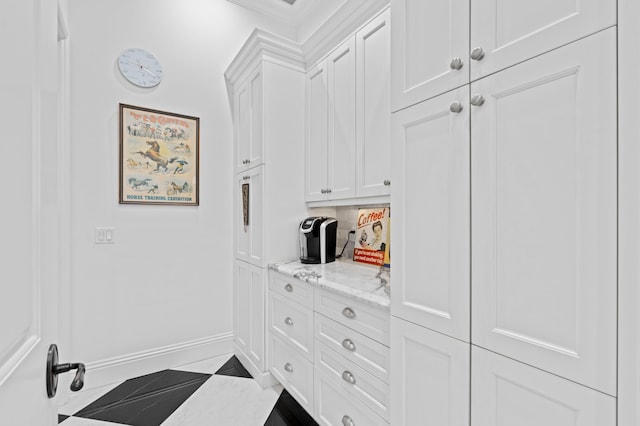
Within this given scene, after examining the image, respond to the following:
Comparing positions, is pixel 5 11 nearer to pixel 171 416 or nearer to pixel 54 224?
pixel 54 224

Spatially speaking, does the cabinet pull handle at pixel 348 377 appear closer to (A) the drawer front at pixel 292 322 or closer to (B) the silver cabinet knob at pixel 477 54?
(A) the drawer front at pixel 292 322

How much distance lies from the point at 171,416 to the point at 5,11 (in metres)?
2.19

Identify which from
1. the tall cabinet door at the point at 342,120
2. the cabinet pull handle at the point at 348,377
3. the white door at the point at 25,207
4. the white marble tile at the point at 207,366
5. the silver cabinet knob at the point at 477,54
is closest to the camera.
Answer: the white door at the point at 25,207

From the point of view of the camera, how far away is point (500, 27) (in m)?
0.89

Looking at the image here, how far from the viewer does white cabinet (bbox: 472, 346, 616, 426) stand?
2.39ft

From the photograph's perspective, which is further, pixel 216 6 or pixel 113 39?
pixel 216 6

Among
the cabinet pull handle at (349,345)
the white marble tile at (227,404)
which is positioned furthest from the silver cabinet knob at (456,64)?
the white marble tile at (227,404)

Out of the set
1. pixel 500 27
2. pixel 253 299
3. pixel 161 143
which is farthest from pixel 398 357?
pixel 161 143

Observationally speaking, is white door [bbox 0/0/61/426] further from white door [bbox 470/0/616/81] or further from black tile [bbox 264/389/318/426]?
black tile [bbox 264/389/318/426]

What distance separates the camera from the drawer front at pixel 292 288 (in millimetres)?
1850

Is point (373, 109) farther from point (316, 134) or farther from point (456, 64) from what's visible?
point (456, 64)

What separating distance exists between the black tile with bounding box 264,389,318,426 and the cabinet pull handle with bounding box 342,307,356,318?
809 millimetres

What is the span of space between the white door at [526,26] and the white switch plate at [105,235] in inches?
97.3

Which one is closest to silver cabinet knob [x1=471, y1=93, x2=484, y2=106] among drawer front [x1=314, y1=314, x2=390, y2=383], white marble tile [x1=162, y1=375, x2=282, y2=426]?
drawer front [x1=314, y1=314, x2=390, y2=383]
